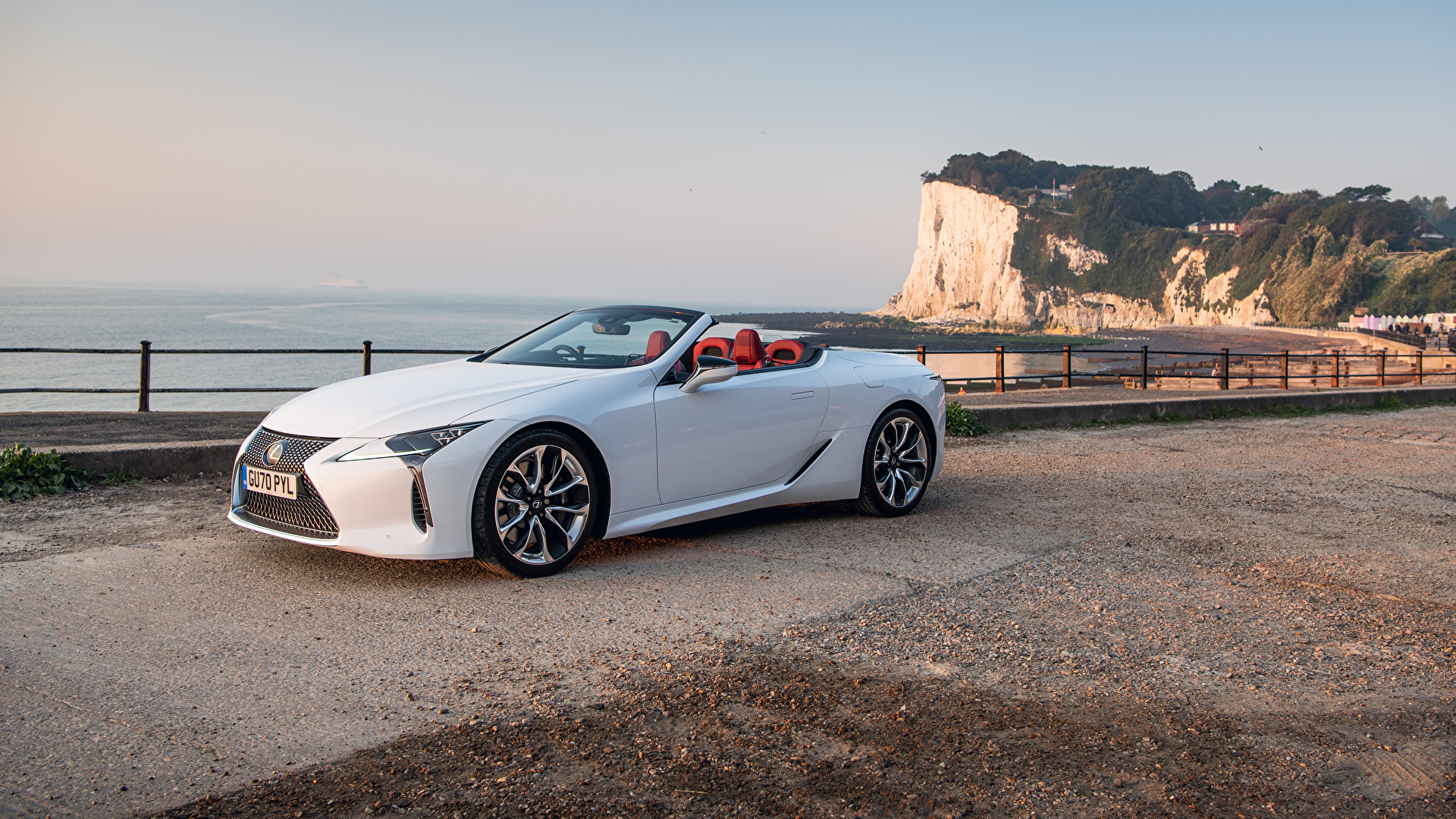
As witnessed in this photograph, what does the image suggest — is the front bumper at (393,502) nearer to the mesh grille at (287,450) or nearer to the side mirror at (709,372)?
the mesh grille at (287,450)

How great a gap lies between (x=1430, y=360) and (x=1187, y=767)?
2849 inches

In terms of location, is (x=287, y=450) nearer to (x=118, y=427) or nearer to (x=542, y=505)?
(x=542, y=505)

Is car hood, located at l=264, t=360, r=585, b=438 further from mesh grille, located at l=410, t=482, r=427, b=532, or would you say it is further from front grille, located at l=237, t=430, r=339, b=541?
mesh grille, located at l=410, t=482, r=427, b=532

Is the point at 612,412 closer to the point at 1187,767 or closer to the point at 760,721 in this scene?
the point at 760,721

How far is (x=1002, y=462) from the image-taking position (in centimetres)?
949

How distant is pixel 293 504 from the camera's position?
185 inches

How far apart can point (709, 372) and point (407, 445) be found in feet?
5.32

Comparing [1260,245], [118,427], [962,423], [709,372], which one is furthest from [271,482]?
[1260,245]

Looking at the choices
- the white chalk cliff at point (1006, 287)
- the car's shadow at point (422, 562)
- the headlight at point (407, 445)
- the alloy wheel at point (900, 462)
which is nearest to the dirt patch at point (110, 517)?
the car's shadow at point (422, 562)

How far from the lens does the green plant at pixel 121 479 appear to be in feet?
23.4

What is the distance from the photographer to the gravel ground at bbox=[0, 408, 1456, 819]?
8.84 feet

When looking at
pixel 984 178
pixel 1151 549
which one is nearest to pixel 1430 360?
pixel 1151 549

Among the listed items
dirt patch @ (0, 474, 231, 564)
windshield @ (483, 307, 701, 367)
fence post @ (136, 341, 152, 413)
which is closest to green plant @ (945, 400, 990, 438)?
windshield @ (483, 307, 701, 367)

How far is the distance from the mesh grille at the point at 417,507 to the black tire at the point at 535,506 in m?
0.21
